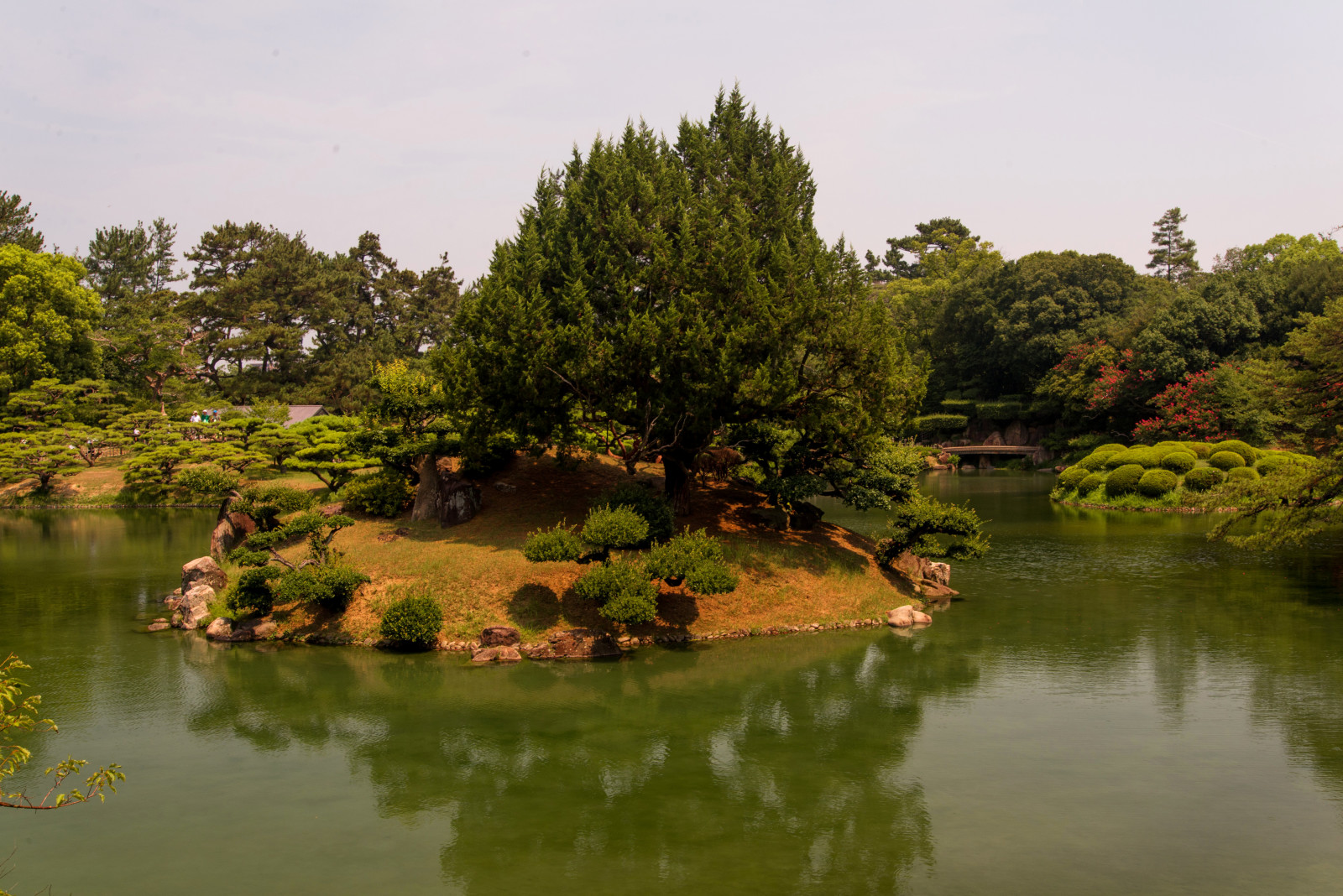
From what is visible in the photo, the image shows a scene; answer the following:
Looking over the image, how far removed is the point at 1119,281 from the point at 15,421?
83.2 m

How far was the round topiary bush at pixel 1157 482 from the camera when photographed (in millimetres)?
45719

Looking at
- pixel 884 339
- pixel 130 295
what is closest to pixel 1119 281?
pixel 884 339

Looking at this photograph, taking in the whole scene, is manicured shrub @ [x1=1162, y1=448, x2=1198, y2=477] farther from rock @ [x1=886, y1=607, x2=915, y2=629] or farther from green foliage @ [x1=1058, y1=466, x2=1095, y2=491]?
rock @ [x1=886, y1=607, x2=915, y2=629]

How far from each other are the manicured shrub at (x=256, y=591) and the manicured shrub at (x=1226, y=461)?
45222 millimetres

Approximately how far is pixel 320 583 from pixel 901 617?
1490 centimetres

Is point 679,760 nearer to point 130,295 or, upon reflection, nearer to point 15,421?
point 15,421

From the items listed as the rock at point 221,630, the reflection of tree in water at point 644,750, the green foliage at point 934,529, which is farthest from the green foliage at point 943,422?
the rock at point 221,630

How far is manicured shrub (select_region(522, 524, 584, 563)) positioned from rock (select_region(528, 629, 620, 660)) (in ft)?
5.99

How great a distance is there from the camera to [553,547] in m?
21.5

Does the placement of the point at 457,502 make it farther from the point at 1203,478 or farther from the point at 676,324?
the point at 1203,478

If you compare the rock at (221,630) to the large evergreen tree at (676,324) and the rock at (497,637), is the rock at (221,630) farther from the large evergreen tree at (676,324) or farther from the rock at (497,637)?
the large evergreen tree at (676,324)

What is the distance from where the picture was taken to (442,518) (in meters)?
27.1

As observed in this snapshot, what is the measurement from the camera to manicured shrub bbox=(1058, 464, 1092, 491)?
167 feet

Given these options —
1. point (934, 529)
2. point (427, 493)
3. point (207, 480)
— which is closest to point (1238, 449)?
point (934, 529)
